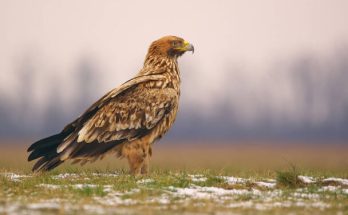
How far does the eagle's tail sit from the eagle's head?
2.76 m

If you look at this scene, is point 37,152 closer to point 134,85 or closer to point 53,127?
point 134,85

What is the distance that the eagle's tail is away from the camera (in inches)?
538

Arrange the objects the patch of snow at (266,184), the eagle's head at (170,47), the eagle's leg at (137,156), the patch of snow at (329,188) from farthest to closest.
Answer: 1. the eagle's head at (170,47)
2. the eagle's leg at (137,156)
3. the patch of snow at (266,184)
4. the patch of snow at (329,188)

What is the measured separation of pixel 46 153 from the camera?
13844 mm

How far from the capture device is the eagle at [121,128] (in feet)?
45.2

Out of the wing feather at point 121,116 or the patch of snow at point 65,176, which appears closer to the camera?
the patch of snow at point 65,176

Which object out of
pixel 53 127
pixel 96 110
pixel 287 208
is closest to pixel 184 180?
pixel 287 208

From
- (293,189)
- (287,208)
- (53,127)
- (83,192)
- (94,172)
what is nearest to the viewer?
(287,208)

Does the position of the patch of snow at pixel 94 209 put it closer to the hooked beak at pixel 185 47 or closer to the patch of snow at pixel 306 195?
the patch of snow at pixel 306 195

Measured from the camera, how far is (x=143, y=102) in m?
14.2

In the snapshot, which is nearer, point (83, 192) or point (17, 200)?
point (17, 200)

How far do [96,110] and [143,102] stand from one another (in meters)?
1.01

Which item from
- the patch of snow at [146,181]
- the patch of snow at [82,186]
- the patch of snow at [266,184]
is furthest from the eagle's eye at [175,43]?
the patch of snow at [82,186]

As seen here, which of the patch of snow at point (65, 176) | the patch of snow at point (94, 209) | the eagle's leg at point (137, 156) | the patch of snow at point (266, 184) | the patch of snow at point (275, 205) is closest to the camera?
the patch of snow at point (94, 209)
